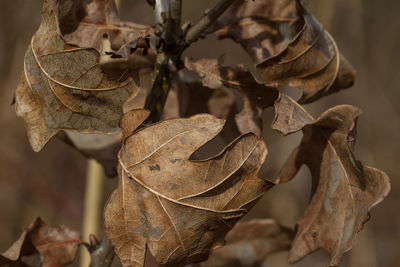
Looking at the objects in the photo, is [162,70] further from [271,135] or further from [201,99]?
[271,135]

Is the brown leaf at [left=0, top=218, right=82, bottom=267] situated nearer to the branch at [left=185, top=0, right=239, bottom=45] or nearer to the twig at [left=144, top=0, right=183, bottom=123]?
the twig at [left=144, top=0, right=183, bottom=123]

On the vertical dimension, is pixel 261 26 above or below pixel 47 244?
above

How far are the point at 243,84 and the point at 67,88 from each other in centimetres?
26

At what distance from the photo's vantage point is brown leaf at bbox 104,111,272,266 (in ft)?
2.05

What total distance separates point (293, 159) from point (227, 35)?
0.72 feet

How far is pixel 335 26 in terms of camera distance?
114 inches

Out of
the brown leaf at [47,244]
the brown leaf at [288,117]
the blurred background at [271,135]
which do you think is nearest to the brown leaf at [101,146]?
the brown leaf at [47,244]

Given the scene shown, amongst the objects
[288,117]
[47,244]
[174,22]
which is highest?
[174,22]

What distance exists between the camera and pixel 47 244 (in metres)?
0.86

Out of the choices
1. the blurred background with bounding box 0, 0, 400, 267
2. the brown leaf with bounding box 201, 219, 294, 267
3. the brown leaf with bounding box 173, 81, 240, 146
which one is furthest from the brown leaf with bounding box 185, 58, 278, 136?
the blurred background with bounding box 0, 0, 400, 267

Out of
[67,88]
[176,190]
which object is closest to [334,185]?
[176,190]

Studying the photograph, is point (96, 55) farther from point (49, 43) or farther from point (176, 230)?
point (176, 230)

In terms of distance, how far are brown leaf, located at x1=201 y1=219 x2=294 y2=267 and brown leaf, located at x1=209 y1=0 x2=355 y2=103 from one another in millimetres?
258

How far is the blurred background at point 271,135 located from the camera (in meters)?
2.75
